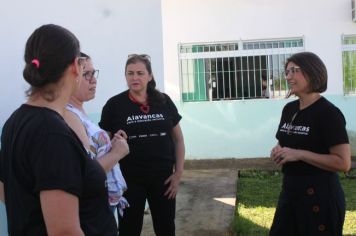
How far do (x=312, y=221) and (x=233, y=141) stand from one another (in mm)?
5800

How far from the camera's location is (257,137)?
8.48 meters

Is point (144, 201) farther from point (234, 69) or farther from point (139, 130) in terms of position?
point (234, 69)

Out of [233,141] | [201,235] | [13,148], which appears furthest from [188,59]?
[13,148]

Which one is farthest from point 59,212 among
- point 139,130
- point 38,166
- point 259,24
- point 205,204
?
point 259,24

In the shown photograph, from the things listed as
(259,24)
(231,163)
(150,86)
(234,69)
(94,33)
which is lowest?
(231,163)

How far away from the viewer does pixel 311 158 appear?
2.68 metres

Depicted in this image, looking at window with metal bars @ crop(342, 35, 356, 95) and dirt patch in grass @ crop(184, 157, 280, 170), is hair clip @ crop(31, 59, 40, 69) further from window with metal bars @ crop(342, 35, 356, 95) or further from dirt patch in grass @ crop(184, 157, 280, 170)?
window with metal bars @ crop(342, 35, 356, 95)

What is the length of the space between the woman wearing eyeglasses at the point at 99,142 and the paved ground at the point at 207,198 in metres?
2.30

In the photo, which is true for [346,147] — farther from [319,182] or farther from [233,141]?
[233,141]

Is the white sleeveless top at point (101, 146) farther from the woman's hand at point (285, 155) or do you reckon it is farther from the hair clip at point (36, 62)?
the woman's hand at point (285, 155)

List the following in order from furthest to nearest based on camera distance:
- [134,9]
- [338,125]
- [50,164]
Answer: [134,9] < [338,125] < [50,164]

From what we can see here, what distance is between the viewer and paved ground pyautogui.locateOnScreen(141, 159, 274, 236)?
4875 mm

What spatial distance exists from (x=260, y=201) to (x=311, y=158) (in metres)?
3.56

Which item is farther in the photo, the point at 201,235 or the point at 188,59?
the point at 188,59
